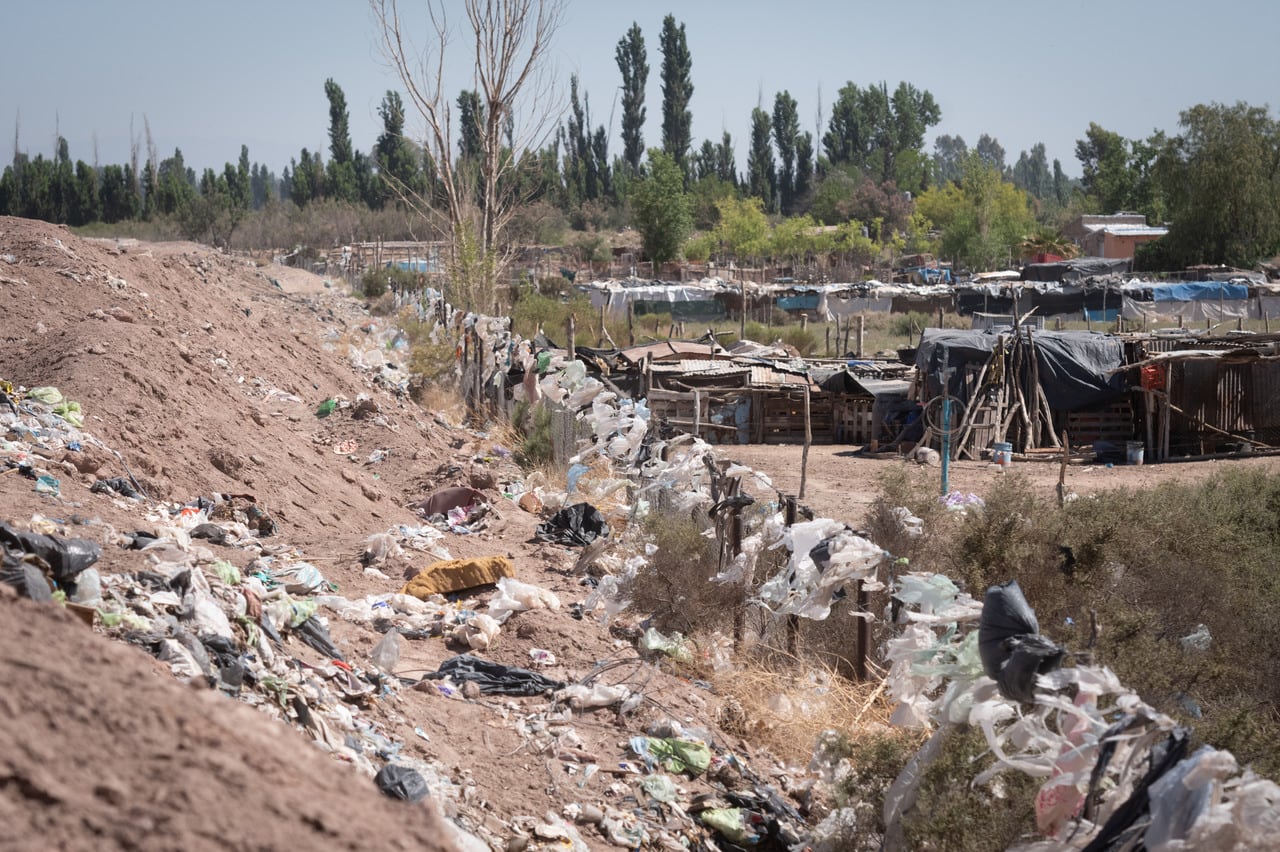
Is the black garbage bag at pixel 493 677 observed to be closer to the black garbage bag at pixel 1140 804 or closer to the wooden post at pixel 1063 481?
the black garbage bag at pixel 1140 804

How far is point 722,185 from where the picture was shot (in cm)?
8306

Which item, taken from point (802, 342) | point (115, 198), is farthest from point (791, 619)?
point (115, 198)

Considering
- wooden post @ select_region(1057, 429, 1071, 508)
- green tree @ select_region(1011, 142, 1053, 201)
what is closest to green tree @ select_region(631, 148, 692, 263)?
wooden post @ select_region(1057, 429, 1071, 508)

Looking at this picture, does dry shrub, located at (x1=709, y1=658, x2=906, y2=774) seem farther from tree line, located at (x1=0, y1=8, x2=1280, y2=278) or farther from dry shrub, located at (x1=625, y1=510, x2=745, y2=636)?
tree line, located at (x1=0, y1=8, x2=1280, y2=278)

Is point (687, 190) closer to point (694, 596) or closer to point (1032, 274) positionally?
point (1032, 274)

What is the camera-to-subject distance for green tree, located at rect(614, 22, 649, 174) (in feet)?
302

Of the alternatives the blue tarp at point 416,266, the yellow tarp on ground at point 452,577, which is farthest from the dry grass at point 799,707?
the blue tarp at point 416,266

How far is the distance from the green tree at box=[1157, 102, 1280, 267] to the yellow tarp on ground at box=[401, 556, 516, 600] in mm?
48584

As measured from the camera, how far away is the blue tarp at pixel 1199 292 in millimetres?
35906

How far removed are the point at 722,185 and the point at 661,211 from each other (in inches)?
1103

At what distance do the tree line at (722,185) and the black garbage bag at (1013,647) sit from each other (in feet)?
66.2

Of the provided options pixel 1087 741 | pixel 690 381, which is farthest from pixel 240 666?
pixel 690 381

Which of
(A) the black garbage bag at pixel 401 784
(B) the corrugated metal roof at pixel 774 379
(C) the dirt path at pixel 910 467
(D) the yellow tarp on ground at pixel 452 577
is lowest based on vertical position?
(C) the dirt path at pixel 910 467

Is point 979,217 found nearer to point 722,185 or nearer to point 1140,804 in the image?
point 722,185
